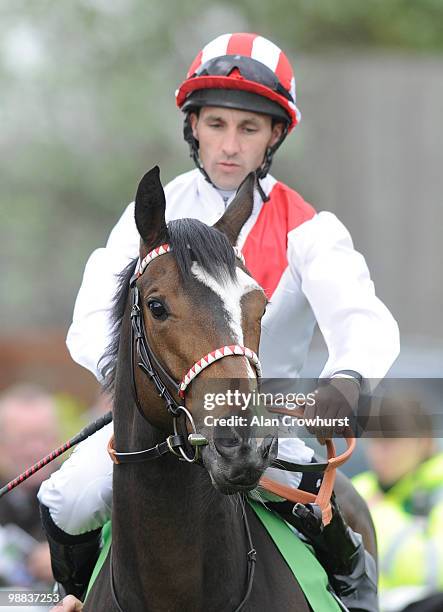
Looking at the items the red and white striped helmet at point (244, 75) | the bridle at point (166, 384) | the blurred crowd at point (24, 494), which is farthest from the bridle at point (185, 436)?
the blurred crowd at point (24, 494)

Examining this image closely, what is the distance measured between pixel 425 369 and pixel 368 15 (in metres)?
13.4

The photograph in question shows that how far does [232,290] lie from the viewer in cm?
351

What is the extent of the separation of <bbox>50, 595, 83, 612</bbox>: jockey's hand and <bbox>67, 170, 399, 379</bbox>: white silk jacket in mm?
844

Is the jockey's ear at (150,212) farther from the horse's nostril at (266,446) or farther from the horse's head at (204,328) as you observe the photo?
the horse's nostril at (266,446)

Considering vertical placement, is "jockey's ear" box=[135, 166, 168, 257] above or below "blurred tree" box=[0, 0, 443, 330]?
below

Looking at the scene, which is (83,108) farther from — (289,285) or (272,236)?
(289,285)

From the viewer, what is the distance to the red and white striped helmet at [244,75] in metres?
4.66

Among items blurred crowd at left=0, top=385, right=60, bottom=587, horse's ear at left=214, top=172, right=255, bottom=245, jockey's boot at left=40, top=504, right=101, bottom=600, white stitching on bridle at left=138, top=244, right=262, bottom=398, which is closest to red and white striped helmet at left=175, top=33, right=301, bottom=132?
horse's ear at left=214, top=172, right=255, bottom=245

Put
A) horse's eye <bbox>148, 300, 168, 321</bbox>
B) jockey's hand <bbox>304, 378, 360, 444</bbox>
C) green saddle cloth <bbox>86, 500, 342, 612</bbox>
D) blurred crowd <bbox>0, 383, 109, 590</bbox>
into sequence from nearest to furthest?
horse's eye <bbox>148, 300, 168, 321</bbox>, jockey's hand <bbox>304, 378, 360, 444</bbox>, green saddle cloth <bbox>86, 500, 342, 612</bbox>, blurred crowd <bbox>0, 383, 109, 590</bbox>

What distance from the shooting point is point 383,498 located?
7.14 meters

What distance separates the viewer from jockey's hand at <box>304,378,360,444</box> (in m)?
3.86

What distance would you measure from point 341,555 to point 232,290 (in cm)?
149

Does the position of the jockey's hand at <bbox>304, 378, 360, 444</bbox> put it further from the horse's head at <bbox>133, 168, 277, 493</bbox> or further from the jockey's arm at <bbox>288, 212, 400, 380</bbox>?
the horse's head at <bbox>133, 168, 277, 493</bbox>

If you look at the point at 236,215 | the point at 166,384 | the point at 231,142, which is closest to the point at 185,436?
the point at 166,384
